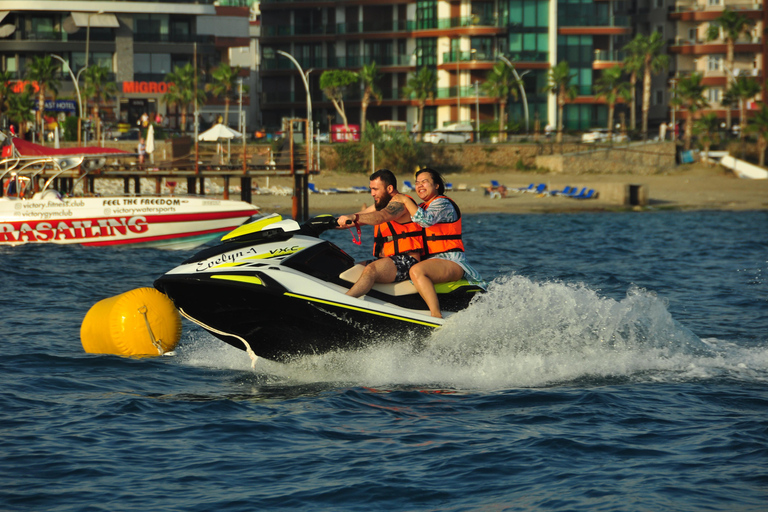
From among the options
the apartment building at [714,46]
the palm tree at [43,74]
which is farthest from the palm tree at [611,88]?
the palm tree at [43,74]

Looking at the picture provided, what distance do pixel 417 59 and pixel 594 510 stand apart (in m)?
64.9

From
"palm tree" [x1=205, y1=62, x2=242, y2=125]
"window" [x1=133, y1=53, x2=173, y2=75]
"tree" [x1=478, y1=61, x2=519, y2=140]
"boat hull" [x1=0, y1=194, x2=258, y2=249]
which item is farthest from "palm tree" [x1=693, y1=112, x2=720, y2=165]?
"boat hull" [x1=0, y1=194, x2=258, y2=249]

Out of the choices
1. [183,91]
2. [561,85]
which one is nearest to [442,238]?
[561,85]

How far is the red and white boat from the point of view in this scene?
21.8 m

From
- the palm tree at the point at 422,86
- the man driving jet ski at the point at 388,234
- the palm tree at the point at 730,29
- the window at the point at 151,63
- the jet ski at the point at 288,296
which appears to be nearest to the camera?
the jet ski at the point at 288,296

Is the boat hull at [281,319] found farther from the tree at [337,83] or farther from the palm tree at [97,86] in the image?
the tree at [337,83]

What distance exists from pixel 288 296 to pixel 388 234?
4.02 feet

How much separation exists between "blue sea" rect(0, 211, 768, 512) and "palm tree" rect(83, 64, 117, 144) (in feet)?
173

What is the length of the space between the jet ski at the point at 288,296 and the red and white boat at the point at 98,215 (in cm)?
1425

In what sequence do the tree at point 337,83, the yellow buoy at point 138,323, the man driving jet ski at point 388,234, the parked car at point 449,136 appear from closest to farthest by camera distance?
the man driving jet ski at point 388,234
the yellow buoy at point 138,323
the parked car at point 449,136
the tree at point 337,83

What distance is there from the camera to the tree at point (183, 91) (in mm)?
63959

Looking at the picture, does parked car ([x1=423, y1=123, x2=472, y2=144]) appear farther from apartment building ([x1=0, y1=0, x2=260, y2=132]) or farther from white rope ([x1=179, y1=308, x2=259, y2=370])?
white rope ([x1=179, y1=308, x2=259, y2=370])

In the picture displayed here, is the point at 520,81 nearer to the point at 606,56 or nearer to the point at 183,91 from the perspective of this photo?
the point at 606,56

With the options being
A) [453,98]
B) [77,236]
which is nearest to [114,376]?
[77,236]
